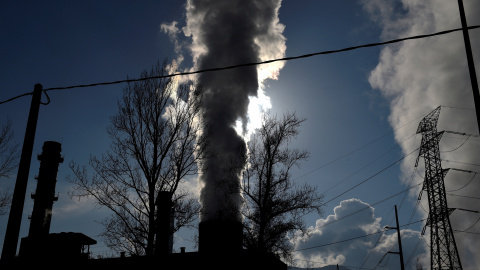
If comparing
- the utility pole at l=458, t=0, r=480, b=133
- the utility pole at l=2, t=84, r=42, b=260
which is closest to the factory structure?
the utility pole at l=2, t=84, r=42, b=260

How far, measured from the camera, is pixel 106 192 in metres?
15.1

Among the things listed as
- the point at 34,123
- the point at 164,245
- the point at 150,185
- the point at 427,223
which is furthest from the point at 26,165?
the point at 427,223

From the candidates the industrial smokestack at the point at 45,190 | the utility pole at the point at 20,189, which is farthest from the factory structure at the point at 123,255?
the utility pole at the point at 20,189

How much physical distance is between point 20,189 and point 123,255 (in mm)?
25024

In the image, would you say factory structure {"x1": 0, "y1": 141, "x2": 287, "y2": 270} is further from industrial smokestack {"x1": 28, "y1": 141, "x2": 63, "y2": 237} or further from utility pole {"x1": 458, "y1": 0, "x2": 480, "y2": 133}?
utility pole {"x1": 458, "y1": 0, "x2": 480, "y2": 133}

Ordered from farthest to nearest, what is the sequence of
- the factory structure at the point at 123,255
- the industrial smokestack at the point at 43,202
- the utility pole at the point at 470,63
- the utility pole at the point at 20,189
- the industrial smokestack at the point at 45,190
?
1. the industrial smokestack at the point at 45,190
2. the industrial smokestack at the point at 43,202
3. the factory structure at the point at 123,255
4. the utility pole at the point at 470,63
5. the utility pole at the point at 20,189

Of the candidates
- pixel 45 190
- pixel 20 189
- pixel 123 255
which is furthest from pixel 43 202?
pixel 20 189

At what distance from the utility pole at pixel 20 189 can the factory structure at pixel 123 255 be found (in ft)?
52.4

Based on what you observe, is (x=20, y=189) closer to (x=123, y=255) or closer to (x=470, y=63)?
(x=470, y=63)

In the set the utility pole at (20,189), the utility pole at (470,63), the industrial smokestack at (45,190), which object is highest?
the industrial smokestack at (45,190)

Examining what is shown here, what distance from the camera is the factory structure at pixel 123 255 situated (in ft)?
82.8

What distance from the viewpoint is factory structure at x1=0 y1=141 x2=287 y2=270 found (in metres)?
25.2

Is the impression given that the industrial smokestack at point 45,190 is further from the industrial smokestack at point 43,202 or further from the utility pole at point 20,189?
the utility pole at point 20,189

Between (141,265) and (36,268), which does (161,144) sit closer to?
(141,265)
